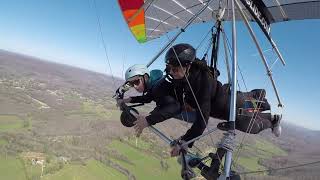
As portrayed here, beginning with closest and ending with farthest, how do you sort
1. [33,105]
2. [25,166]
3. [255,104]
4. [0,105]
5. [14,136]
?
[255,104]
[25,166]
[14,136]
[0,105]
[33,105]

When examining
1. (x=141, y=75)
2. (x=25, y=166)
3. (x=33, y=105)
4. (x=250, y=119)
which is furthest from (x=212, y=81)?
(x=33, y=105)

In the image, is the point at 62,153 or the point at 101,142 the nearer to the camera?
the point at 62,153

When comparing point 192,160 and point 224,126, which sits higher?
point 224,126

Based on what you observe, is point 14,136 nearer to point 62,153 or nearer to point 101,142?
point 62,153

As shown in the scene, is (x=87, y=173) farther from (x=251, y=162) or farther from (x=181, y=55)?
(x=181, y=55)

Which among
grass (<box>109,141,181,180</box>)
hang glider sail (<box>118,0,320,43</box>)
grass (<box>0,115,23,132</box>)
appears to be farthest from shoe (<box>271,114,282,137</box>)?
grass (<box>0,115,23,132</box>)

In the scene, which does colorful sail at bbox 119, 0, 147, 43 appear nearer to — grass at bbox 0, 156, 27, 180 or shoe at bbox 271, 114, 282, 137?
shoe at bbox 271, 114, 282, 137

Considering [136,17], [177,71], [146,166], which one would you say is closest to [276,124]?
[177,71]
